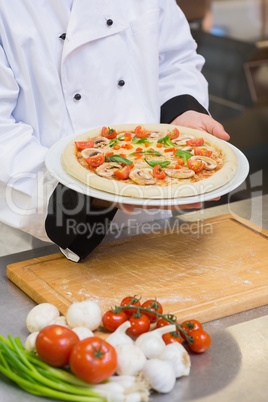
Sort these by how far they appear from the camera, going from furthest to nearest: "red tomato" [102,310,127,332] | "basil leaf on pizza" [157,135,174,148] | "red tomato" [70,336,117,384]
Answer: "basil leaf on pizza" [157,135,174,148] < "red tomato" [102,310,127,332] < "red tomato" [70,336,117,384]

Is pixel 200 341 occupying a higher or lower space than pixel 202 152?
lower

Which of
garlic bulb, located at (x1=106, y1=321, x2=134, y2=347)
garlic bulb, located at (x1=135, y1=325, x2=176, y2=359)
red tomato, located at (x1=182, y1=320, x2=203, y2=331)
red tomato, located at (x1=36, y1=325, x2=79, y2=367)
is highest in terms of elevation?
red tomato, located at (x1=36, y1=325, x2=79, y2=367)

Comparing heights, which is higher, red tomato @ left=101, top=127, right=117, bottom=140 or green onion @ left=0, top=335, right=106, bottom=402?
red tomato @ left=101, top=127, right=117, bottom=140

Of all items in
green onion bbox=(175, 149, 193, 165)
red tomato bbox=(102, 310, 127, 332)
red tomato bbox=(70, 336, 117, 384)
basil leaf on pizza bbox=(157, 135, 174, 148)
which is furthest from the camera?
basil leaf on pizza bbox=(157, 135, 174, 148)

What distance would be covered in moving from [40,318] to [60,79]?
755mm

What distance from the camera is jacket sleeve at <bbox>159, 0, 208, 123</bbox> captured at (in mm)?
1968

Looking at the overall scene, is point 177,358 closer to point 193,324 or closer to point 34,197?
point 193,324

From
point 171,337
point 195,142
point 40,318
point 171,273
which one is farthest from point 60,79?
point 171,337

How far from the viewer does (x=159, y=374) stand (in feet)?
3.57

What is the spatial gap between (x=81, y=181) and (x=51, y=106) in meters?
0.34

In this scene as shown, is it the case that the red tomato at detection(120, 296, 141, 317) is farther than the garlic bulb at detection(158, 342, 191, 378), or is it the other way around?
the red tomato at detection(120, 296, 141, 317)

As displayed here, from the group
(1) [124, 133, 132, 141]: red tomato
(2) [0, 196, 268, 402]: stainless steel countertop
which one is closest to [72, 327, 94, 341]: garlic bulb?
(2) [0, 196, 268, 402]: stainless steel countertop

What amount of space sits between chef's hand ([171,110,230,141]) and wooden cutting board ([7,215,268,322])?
302 mm

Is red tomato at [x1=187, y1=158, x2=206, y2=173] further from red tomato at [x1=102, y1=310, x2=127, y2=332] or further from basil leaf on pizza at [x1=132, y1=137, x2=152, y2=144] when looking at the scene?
red tomato at [x1=102, y1=310, x2=127, y2=332]
